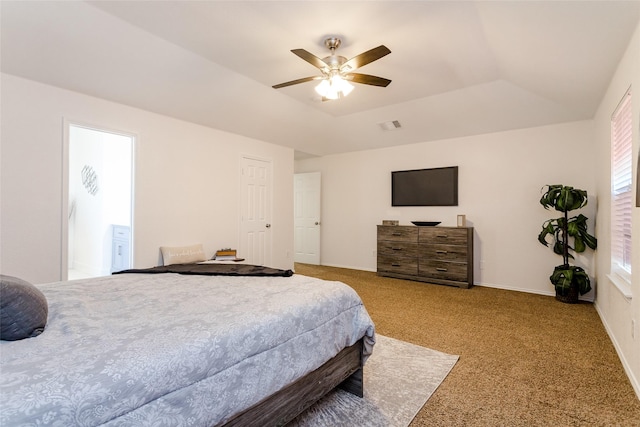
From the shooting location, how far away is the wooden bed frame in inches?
54.3

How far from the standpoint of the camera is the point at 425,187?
5590 mm

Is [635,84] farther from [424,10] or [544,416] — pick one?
[544,416]

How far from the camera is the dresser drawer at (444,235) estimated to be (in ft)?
15.8

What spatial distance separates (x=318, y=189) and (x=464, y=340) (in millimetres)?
4651

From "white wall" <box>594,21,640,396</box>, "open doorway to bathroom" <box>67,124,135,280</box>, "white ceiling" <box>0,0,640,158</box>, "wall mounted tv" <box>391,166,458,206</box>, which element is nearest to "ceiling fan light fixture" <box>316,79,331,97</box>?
"white ceiling" <box>0,0,640,158</box>

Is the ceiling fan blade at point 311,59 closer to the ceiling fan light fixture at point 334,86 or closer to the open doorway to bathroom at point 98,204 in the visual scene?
the ceiling fan light fixture at point 334,86

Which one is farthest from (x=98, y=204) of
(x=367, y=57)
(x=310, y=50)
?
(x=367, y=57)

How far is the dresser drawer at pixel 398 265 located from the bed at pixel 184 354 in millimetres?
3506

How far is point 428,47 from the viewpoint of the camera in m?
3.01

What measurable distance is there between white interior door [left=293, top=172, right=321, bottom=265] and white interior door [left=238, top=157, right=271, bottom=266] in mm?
1745

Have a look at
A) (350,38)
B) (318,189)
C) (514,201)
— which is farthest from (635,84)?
(318,189)

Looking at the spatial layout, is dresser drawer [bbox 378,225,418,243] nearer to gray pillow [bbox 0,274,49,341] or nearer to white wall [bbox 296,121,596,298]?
white wall [bbox 296,121,596,298]

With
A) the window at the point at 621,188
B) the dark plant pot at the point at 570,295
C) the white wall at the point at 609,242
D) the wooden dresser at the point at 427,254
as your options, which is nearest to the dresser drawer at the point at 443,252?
the wooden dresser at the point at 427,254

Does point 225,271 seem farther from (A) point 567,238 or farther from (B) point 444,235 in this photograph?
(A) point 567,238
